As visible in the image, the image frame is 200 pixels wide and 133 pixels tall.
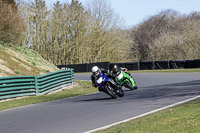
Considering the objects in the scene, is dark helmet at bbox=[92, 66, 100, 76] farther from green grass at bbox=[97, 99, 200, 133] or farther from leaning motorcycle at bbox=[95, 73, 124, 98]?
green grass at bbox=[97, 99, 200, 133]

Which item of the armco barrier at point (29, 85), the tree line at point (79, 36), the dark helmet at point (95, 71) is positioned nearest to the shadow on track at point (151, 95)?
the dark helmet at point (95, 71)

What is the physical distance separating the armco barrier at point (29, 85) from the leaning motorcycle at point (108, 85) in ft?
20.2

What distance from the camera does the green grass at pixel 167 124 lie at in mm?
6266

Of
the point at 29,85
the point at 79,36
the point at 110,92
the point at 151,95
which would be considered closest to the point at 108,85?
the point at 110,92

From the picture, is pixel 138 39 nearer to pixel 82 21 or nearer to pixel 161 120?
pixel 82 21

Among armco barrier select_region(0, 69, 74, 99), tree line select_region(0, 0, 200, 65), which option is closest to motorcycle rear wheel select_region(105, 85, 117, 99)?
armco barrier select_region(0, 69, 74, 99)

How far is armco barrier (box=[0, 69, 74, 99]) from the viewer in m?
16.8

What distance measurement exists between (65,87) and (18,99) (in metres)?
4.81

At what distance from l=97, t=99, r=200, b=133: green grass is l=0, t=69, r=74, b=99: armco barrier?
10.4m

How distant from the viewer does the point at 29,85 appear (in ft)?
59.4

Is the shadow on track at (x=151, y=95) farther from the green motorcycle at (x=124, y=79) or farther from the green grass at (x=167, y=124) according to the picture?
the green grass at (x=167, y=124)

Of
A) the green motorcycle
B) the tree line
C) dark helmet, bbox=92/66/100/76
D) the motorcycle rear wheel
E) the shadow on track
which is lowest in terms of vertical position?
the shadow on track

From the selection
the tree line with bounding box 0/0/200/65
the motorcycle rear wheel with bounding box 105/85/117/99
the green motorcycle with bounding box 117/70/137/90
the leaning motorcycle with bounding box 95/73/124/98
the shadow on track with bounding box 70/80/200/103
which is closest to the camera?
the shadow on track with bounding box 70/80/200/103

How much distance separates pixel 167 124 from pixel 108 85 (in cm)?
613
